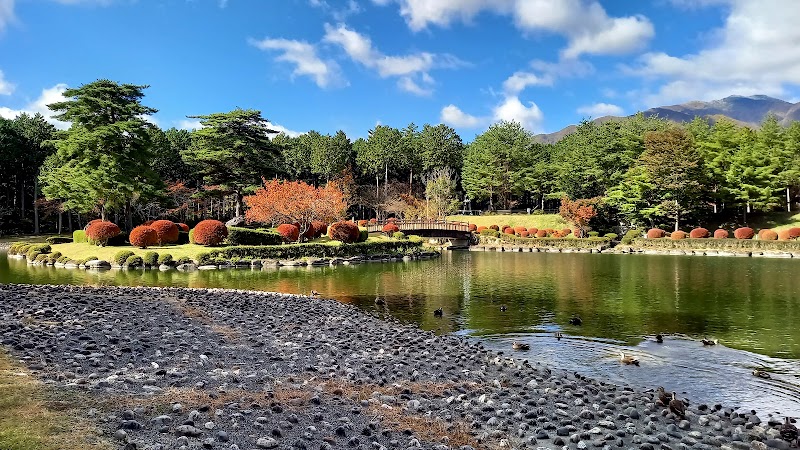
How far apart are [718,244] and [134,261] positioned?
138ft

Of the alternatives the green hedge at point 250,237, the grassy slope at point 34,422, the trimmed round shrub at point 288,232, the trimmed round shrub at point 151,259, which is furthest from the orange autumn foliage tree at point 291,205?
the grassy slope at point 34,422

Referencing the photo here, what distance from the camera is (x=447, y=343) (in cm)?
1232

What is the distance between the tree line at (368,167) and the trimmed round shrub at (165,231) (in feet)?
20.7

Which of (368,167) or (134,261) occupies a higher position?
(368,167)

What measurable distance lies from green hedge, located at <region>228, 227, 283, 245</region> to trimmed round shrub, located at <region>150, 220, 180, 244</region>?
13.2ft

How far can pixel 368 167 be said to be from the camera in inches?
2840

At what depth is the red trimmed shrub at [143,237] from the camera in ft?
107

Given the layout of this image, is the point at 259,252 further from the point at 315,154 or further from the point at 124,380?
the point at 315,154

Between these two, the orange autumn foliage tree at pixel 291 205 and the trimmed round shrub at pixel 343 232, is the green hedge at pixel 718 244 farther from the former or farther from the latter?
the orange autumn foliage tree at pixel 291 205

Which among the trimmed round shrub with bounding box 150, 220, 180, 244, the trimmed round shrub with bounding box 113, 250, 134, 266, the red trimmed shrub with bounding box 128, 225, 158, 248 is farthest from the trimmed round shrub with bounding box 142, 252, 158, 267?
the trimmed round shrub with bounding box 150, 220, 180, 244

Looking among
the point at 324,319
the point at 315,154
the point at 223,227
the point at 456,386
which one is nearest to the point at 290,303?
the point at 324,319

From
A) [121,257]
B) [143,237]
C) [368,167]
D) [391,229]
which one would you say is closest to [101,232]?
[143,237]

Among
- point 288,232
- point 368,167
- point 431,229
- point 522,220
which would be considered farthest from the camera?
point 368,167

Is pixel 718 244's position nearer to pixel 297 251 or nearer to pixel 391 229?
pixel 391 229
